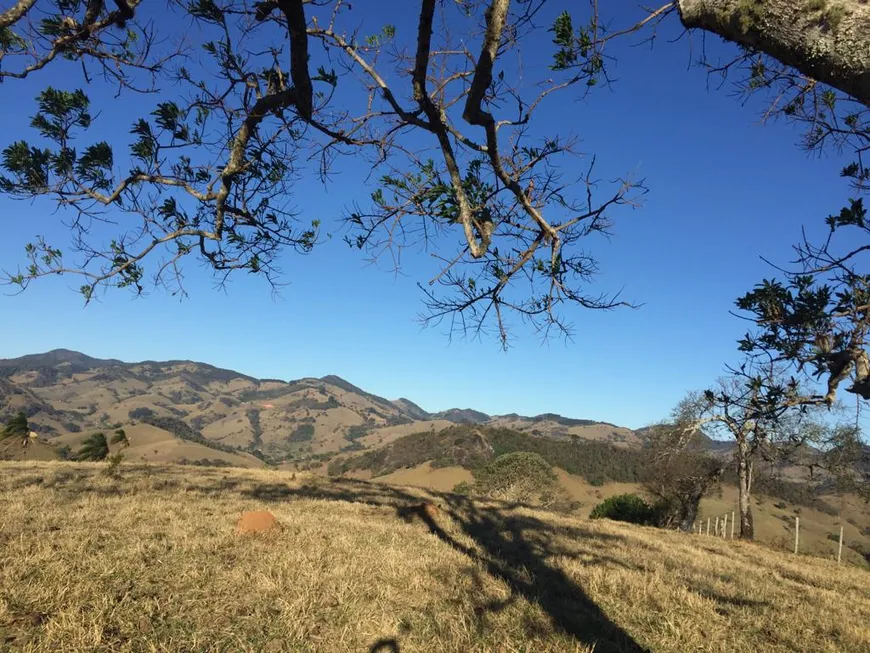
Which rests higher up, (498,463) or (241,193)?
(241,193)

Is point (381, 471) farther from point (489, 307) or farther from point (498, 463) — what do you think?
point (489, 307)

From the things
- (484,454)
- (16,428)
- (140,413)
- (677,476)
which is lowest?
(140,413)

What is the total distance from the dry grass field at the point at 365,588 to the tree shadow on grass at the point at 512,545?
4 cm

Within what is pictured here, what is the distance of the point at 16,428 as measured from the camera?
57.6 feet

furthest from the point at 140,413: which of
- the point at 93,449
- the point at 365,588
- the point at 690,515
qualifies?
the point at 365,588

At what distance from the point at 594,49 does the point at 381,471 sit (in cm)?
9207

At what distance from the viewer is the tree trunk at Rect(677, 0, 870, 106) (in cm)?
143

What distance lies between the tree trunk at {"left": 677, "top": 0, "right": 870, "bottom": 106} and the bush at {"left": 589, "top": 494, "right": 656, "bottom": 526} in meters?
22.0

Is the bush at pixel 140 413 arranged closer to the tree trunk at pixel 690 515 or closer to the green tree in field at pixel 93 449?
the green tree in field at pixel 93 449

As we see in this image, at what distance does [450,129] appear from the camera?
3508 mm

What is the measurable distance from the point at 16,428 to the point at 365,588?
799 inches

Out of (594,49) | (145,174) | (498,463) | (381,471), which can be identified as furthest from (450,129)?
(381,471)

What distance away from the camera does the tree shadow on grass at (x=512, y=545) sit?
407 cm

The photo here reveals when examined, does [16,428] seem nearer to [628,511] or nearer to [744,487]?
[628,511]
